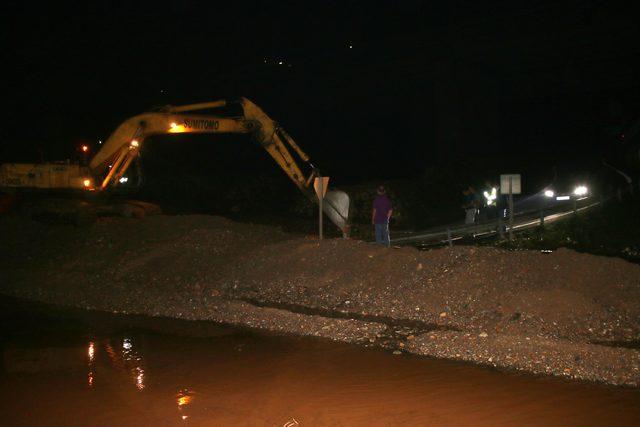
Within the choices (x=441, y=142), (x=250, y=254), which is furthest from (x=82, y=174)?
(x=441, y=142)

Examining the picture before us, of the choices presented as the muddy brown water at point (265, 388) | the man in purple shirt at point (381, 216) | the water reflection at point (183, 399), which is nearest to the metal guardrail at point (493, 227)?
the man in purple shirt at point (381, 216)

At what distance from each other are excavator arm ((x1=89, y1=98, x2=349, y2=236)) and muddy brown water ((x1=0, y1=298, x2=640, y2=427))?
35.9ft

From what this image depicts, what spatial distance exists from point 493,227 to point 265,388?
14.9 meters

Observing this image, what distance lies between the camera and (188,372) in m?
8.94

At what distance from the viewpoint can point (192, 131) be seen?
21.9 metres

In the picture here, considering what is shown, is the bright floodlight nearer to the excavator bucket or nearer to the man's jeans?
the excavator bucket

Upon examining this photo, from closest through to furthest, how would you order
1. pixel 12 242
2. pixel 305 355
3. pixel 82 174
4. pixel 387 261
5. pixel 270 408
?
pixel 270 408 < pixel 305 355 < pixel 387 261 < pixel 12 242 < pixel 82 174

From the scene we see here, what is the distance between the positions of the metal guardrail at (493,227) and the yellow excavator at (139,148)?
249cm

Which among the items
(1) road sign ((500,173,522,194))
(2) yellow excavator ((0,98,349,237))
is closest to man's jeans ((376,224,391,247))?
(2) yellow excavator ((0,98,349,237))

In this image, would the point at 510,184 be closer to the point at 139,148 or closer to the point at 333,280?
the point at 333,280

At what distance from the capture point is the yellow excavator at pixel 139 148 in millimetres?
21078

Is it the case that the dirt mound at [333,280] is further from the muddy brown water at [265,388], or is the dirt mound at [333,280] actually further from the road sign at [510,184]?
the road sign at [510,184]

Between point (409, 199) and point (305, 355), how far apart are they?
74.3 feet

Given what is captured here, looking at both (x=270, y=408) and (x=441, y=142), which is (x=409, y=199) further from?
(x=270, y=408)
